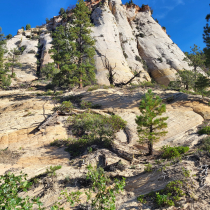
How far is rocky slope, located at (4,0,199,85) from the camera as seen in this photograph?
34.7m

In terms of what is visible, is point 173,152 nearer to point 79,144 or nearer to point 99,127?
point 99,127

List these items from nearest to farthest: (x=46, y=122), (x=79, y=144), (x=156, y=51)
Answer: (x=79, y=144) → (x=46, y=122) → (x=156, y=51)

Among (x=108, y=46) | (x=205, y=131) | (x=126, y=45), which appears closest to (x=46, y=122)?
(x=205, y=131)

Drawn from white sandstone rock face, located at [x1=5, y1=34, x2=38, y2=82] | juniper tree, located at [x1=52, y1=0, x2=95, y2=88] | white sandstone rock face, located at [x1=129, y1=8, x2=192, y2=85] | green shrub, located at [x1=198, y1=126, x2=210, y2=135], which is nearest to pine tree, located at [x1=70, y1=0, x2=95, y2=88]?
juniper tree, located at [x1=52, y1=0, x2=95, y2=88]

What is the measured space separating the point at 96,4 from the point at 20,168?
51916 mm

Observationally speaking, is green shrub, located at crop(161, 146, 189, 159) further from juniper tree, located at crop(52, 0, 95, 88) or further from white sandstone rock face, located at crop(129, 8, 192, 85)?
white sandstone rock face, located at crop(129, 8, 192, 85)

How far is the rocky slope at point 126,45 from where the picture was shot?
34.7 meters

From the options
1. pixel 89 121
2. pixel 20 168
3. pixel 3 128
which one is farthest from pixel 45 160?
pixel 3 128

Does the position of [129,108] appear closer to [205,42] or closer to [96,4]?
[205,42]

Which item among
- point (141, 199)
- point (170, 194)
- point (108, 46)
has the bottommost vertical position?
point (141, 199)

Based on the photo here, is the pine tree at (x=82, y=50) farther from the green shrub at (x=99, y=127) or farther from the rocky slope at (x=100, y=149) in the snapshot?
the green shrub at (x=99, y=127)

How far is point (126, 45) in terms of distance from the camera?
1638 inches

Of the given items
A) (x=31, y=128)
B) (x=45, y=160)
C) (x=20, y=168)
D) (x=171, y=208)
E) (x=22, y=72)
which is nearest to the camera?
(x=171, y=208)

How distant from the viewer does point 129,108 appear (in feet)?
53.1
